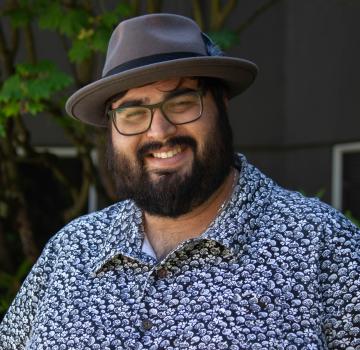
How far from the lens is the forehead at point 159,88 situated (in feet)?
8.92

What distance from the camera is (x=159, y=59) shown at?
273 centimetres

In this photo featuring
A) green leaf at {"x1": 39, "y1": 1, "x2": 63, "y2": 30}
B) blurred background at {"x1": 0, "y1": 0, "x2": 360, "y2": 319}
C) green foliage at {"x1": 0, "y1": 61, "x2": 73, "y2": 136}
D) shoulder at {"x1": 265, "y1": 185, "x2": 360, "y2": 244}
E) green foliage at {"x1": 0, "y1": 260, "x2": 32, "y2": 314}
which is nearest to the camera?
shoulder at {"x1": 265, "y1": 185, "x2": 360, "y2": 244}

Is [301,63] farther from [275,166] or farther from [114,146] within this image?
[114,146]

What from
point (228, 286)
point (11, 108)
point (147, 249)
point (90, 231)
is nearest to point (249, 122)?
point (11, 108)

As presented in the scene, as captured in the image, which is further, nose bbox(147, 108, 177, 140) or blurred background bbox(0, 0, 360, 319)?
blurred background bbox(0, 0, 360, 319)

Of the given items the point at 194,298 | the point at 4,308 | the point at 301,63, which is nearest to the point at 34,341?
the point at 194,298

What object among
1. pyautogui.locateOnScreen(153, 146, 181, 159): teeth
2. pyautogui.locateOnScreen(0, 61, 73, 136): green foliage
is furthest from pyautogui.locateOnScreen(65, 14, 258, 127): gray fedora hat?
pyautogui.locateOnScreen(0, 61, 73, 136): green foliage

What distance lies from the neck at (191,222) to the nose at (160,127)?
0.25 m

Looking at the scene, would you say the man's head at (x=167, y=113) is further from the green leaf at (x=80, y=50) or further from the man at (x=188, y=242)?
the green leaf at (x=80, y=50)

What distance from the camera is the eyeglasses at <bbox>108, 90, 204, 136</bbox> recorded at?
2.68 meters

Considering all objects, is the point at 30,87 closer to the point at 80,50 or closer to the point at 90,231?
the point at 80,50

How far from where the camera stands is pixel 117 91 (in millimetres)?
2791

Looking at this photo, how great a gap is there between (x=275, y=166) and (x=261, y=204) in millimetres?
4114

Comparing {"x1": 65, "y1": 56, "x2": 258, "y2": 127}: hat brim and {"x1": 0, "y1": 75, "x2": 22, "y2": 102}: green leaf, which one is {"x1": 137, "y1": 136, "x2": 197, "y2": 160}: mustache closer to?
{"x1": 65, "y1": 56, "x2": 258, "y2": 127}: hat brim
